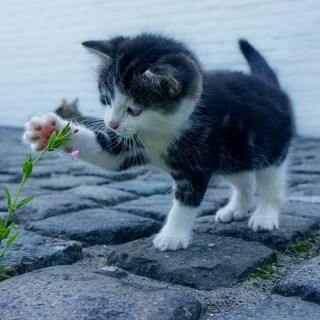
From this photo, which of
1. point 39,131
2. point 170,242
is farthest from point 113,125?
point 170,242

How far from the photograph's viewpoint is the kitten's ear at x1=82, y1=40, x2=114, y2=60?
2.44 metres

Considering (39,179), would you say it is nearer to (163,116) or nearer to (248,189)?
(248,189)

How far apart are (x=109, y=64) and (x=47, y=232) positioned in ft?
2.61

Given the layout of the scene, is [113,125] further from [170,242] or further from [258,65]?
[258,65]

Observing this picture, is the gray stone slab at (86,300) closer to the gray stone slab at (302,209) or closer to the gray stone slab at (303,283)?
the gray stone slab at (303,283)

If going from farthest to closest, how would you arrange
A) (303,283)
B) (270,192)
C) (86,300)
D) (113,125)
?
1. (270,192)
2. (113,125)
3. (303,283)
4. (86,300)

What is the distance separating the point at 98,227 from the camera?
2629 millimetres

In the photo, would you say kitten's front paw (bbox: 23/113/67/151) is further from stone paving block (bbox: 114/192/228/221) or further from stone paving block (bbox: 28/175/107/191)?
stone paving block (bbox: 28/175/107/191)

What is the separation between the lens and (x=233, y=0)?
25.3ft

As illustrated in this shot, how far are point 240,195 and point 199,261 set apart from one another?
0.97 m

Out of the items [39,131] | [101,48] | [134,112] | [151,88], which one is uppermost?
[101,48]

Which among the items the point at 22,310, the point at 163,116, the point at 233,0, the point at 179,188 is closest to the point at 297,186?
the point at 179,188

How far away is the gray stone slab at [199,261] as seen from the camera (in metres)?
1.98

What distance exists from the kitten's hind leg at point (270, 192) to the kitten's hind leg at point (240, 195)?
0.26ft
